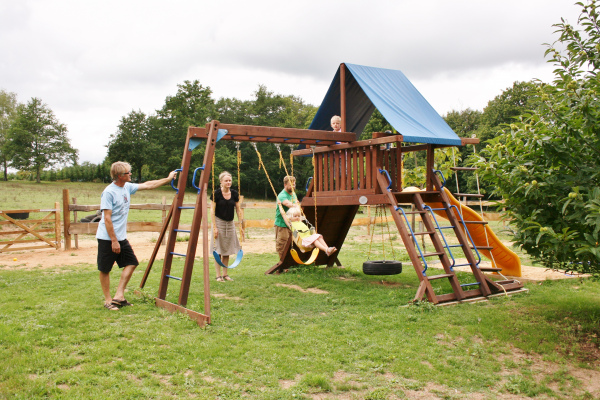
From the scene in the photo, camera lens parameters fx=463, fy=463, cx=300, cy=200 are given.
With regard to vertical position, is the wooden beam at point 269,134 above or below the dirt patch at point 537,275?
above

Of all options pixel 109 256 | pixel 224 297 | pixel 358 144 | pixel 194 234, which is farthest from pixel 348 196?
pixel 109 256

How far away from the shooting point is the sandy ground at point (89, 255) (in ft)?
31.2

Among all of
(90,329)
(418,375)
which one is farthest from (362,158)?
(90,329)

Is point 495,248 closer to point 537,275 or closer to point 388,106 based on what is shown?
point 537,275

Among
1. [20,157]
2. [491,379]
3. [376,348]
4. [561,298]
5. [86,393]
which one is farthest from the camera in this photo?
[20,157]

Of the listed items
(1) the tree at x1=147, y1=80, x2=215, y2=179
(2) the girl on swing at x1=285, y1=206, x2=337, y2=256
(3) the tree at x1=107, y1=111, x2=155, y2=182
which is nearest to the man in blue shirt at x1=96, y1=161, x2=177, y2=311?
(2) the girl on swing at x1=285, y1=206, x2=337, y2=256

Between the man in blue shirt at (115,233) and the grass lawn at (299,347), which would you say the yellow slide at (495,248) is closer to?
the grass lawn at (299,347)

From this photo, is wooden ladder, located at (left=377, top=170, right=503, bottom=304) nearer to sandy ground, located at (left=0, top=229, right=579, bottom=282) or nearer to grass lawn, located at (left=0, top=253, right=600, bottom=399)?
grass lawn, located at (left=0, top=253, right=600, bottom=399)

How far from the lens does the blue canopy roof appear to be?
7.29 m

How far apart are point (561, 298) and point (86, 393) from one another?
21.0ft

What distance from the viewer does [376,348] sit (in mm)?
4738

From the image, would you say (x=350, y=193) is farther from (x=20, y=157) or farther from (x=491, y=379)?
(x=20, y=157)

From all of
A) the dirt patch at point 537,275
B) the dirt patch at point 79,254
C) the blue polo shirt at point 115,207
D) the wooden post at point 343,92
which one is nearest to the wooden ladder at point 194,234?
the blue polo shirt at point 115,207

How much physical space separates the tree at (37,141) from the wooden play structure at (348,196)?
4696 centimetres
